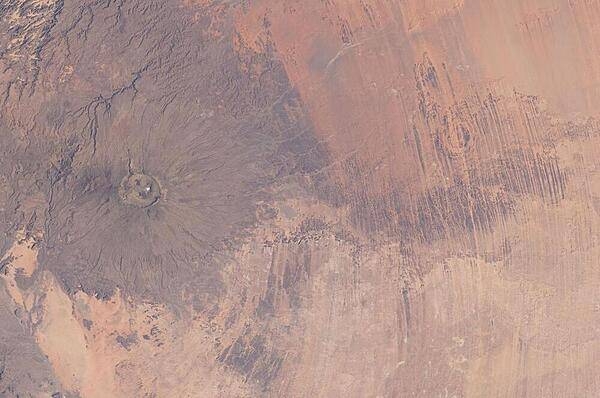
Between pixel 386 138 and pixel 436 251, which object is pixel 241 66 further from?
pixel 436 251

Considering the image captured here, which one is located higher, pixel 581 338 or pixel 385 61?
pixel 385 61

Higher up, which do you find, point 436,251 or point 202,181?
point 202,181

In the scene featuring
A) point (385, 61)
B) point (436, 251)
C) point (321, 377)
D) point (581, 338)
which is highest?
point (385, 61)

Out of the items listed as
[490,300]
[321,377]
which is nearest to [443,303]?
[490,300]

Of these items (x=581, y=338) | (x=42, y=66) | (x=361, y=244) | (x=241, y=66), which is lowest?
(x=581, y=338)

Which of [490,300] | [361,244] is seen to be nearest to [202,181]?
[361,244]

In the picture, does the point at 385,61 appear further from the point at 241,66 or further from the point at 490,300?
the point at 490,300
